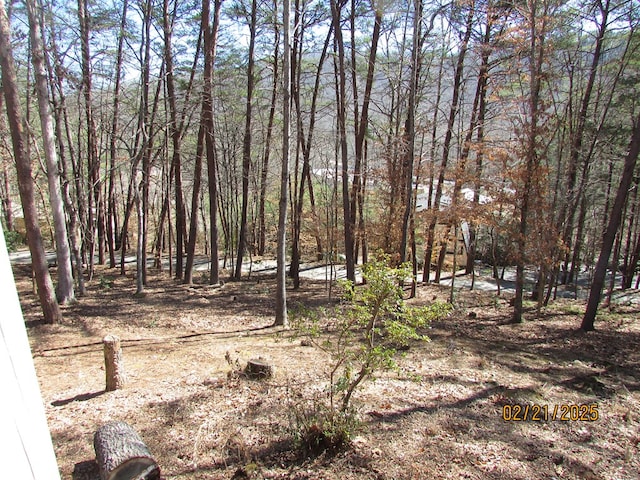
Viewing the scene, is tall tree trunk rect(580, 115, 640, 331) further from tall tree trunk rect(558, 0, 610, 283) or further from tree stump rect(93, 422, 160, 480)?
tree stump rect(93, 422, 160, 480)

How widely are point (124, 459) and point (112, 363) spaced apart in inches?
81.8

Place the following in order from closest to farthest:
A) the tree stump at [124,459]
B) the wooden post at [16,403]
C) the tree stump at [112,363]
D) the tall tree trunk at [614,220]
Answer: the wooden post at [16,403]
the tree stump at [124,459]
the tree stump at [112,363]
the tall tree trunk at [614,220]

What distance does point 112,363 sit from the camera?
4.76m

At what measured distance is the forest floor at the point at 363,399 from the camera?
11.2ft

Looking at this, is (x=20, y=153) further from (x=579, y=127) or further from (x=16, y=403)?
(x=579, y=127)

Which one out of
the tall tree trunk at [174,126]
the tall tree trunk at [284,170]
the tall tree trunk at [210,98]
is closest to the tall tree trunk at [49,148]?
the tall tree trunk at [174,126]

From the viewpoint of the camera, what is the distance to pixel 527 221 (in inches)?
330

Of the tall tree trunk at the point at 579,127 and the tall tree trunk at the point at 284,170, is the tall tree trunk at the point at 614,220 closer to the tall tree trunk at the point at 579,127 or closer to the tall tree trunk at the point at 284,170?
the tall tree trunk at the point at 579,127

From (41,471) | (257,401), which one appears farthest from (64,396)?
(41,471)

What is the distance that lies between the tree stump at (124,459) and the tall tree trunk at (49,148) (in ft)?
23.0

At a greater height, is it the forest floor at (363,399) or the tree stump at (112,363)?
the tree stump at (112,363)
